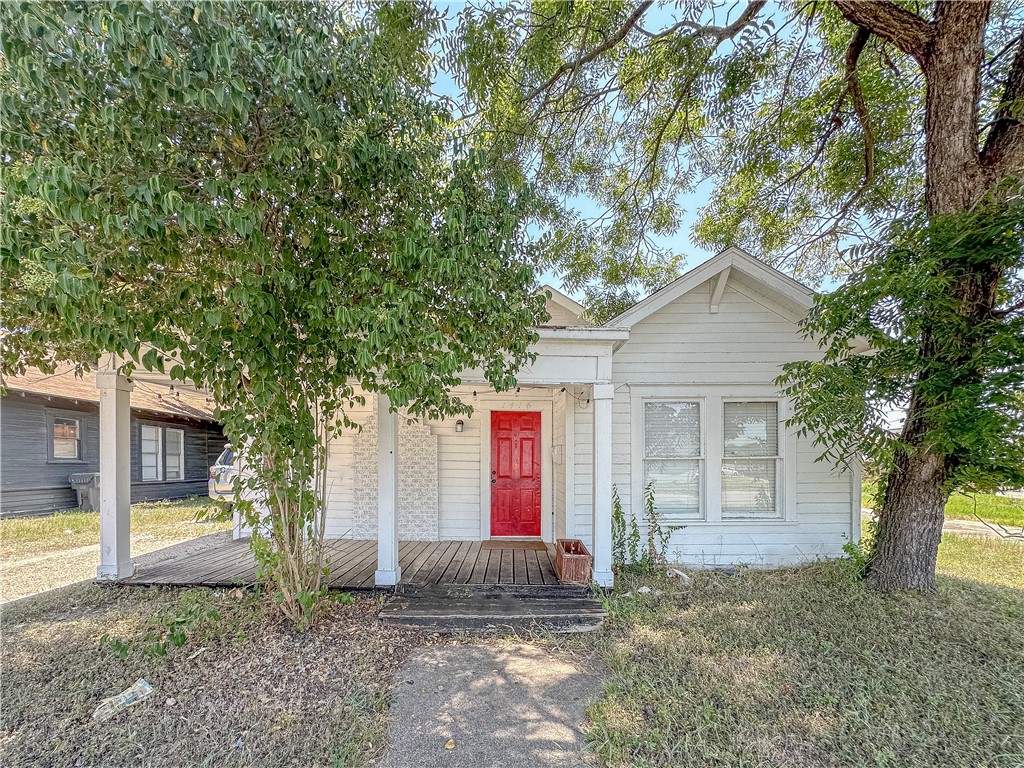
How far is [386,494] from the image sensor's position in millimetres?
4805

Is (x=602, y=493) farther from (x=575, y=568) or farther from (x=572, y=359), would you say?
(x=572, y=359)

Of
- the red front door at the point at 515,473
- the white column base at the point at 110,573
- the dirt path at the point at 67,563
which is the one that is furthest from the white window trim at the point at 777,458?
the dirt path at the point at 67,563

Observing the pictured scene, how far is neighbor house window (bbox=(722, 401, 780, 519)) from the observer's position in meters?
6.04

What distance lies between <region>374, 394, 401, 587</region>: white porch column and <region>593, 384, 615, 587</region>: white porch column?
2.26m

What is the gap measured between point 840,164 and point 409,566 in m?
7.97

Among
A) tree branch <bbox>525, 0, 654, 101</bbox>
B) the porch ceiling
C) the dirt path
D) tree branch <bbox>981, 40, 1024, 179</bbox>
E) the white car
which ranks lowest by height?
the dirt path

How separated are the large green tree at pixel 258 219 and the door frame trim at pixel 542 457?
3121mm

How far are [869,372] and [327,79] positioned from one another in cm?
521

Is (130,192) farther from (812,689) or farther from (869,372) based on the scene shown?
(869,372)

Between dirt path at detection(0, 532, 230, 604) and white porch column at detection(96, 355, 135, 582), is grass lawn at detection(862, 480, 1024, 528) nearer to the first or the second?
white porch column at detection(96, 355, 135, 582)

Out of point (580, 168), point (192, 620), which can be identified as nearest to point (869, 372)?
point (580, 168)

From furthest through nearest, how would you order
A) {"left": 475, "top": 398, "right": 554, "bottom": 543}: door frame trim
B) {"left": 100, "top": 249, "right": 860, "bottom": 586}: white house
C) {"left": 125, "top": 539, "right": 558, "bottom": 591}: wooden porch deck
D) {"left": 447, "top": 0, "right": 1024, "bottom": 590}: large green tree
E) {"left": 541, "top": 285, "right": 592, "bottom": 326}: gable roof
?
{"left": 475, "top": 398, "right": 554, "bottom": 543}: door frame trim < {"left": 541, "top": 285, "right": 592, "bottom": 326}: gable roof < {"left": 100, "top": 249, "right": 860, "bottom": 586}: white house < {"left": 125, "top": 539, "right": 558, "bottom": 591}: wooden porch deck < {"left": 447, "top": 0, "right": 1024, "bottom": 590}: large green tree

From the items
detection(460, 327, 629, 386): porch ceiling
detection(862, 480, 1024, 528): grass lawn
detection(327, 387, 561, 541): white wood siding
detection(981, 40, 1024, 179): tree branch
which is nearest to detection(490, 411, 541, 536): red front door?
detection(327, 387, 561, 541): white wood siding

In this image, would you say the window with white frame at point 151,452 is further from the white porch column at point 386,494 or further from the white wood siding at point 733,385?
the white wood siding at point 733,385
